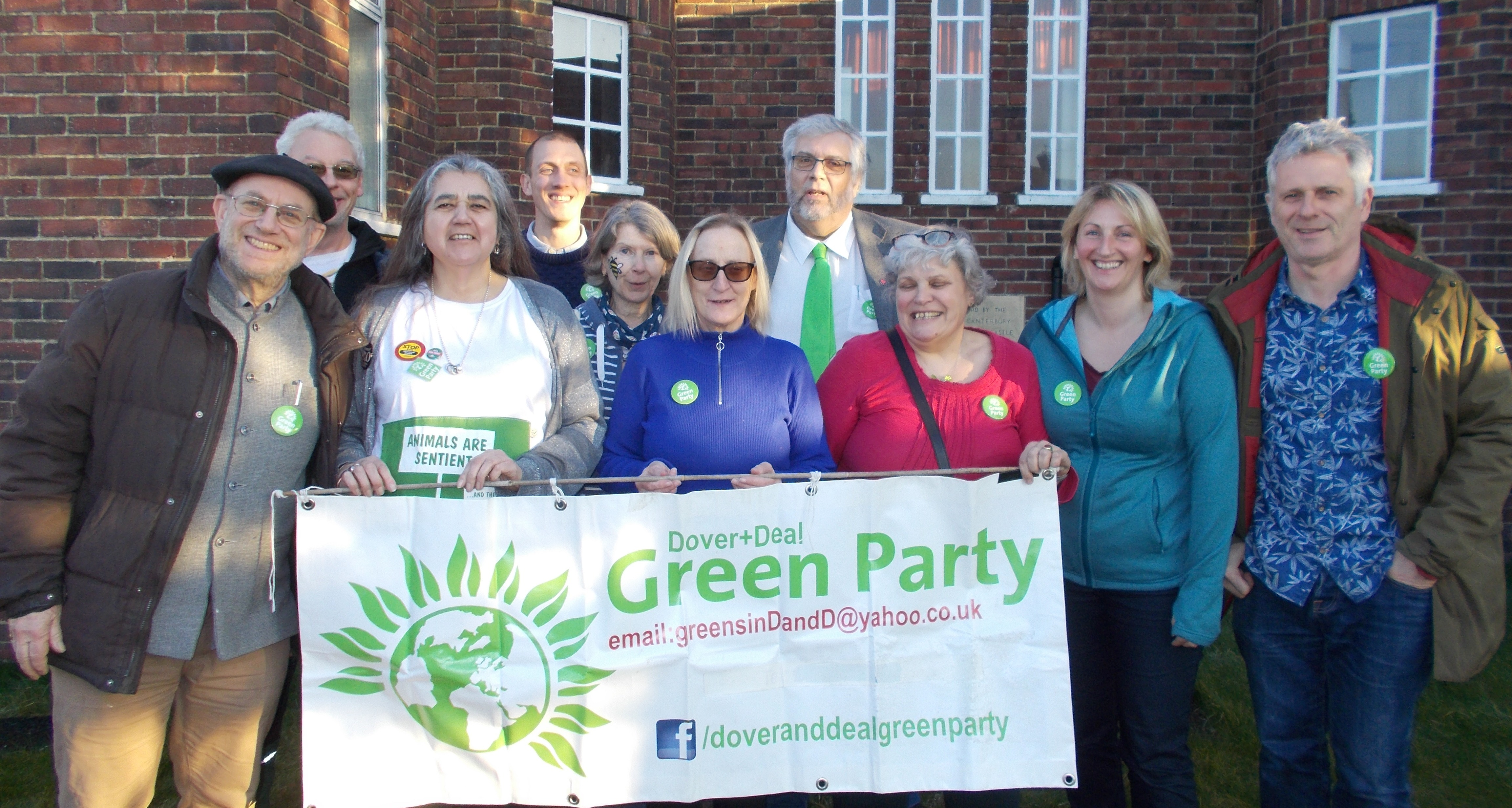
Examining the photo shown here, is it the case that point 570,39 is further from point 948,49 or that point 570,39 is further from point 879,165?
point 948,49

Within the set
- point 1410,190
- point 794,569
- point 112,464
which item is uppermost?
point 1410,190

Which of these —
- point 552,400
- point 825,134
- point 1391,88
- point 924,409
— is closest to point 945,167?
point 1391,88

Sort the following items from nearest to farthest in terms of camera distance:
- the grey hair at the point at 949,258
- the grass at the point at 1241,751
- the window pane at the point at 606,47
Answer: the grey hair at the point at 949,258
the grass at the point at 1241,751
the window pane at the point at 606,47

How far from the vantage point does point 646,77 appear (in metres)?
7.98

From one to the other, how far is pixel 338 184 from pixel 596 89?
15.1 feet

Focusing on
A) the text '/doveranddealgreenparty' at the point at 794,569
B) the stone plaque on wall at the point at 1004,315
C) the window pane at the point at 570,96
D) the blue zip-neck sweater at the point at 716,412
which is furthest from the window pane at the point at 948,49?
the text '/doveranddealgreenparty' at the point at 794,569

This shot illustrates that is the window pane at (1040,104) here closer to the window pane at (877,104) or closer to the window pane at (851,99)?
the window pane at (877,104)

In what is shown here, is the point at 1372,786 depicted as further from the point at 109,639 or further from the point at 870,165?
the point at 870,165

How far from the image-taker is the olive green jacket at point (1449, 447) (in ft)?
8.68

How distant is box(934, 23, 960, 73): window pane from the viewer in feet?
26.9

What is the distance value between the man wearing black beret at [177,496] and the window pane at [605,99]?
5411mm

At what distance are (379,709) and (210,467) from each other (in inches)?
32.4

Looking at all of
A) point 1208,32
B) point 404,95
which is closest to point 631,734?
point 404,95

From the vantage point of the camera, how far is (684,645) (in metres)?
2.80
